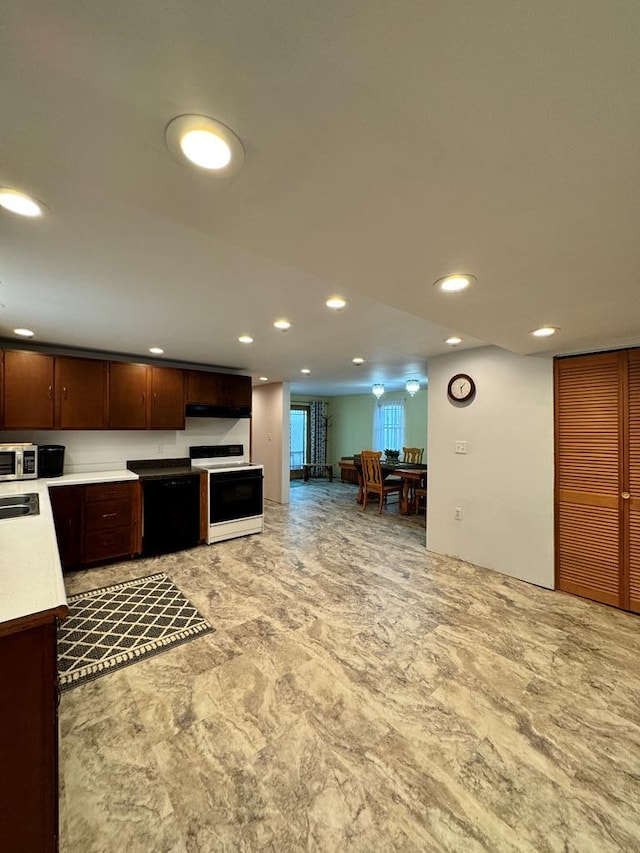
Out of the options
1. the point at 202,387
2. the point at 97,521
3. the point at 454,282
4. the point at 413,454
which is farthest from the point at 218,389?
the point at 413,454

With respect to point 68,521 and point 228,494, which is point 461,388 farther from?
point 68,521

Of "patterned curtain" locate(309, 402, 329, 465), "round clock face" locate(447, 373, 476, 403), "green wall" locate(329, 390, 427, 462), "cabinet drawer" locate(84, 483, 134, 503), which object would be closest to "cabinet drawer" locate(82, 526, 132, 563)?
"cabinet drawer" locate(84, 483, 134, 503)

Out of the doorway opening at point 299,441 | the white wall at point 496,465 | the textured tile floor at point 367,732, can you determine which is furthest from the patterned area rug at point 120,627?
the doorway opening at point 299,441

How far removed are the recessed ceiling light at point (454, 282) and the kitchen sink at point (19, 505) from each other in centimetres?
270

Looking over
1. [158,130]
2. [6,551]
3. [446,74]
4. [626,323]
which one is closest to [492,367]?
[626,323]

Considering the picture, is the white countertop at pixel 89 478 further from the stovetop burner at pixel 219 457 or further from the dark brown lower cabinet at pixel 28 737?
the dark brown lower cabinet at pixel 28 737

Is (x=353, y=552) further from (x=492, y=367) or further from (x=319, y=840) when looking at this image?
(x=319, y=840)

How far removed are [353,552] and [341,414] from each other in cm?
597

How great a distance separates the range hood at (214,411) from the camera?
438 cm

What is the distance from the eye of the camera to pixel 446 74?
650 millimetres

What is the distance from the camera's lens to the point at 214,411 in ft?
14.9

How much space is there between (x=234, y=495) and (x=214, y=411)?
113cm

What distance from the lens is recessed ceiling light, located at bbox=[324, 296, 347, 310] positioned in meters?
2.18

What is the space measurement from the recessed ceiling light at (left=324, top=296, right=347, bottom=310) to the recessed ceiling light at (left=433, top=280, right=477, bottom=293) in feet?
2.38
